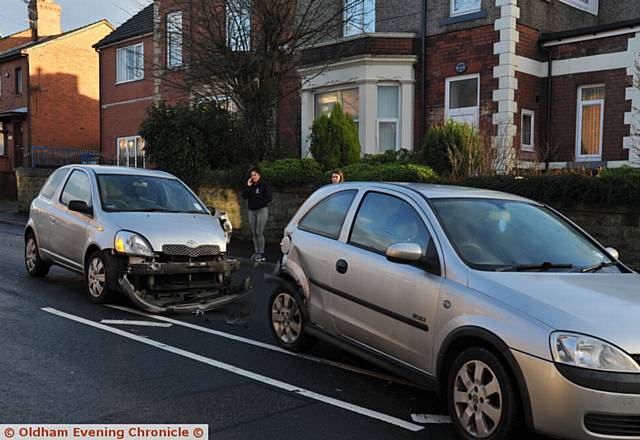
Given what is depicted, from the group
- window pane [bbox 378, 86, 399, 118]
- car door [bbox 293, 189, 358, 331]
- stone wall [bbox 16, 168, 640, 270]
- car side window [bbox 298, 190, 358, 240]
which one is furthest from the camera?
window pane [bbox 378, 86, 399, 118]

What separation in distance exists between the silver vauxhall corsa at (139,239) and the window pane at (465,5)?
10.9m

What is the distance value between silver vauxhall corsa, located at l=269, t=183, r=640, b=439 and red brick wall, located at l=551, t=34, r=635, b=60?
12.1 m

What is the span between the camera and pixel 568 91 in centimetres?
1641

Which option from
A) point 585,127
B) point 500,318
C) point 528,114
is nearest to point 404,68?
point 528,114

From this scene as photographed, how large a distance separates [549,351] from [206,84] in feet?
48.4

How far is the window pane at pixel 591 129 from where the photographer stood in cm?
1598

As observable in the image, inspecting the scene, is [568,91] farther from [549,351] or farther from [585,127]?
[549,351]

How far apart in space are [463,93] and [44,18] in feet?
102

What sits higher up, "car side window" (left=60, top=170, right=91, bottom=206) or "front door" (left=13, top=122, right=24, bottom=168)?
"front door" (left=13, top=122, right=24, bottom=168)

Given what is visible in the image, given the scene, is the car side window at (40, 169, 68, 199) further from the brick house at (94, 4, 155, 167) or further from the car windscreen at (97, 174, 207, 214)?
the brick house at (94, 4, 155, 167)

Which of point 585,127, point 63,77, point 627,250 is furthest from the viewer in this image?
point 63,77

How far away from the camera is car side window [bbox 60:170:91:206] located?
860 centimetres

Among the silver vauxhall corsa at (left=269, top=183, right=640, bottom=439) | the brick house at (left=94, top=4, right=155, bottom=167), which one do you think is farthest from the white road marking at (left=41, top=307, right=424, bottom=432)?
the brick house at (left=94, top=4, right=155, bottom=167)

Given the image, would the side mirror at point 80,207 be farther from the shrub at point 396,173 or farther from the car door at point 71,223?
the shrub at point 396,173
